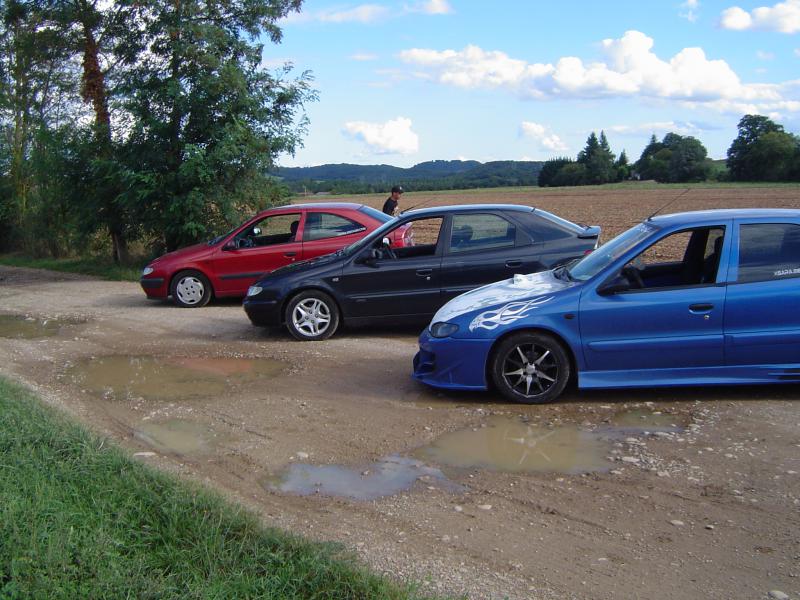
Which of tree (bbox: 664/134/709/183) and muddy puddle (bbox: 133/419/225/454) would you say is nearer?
muddy puddle (bbox: 133/419/225/454)

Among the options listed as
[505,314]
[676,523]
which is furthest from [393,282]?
[676,523]

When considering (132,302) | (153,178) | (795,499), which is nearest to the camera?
(795,499)

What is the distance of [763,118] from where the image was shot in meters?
70.4

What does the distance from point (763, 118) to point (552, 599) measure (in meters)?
75.7

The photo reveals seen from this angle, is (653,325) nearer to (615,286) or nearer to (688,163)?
(615,286)

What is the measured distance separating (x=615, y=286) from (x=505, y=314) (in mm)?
963

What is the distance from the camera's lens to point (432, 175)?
96562mm

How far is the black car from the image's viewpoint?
9.66m

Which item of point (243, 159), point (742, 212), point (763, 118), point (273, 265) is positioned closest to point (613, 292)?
point (742, 212)

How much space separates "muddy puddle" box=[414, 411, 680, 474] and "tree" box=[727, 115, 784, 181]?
63460mm

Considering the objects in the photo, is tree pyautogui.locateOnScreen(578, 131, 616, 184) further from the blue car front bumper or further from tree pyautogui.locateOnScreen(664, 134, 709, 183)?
the blue car front bumper

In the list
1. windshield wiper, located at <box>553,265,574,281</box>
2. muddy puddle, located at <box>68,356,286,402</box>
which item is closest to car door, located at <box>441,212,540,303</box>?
windshield wiper, located at <box>553,265,574,281</box>

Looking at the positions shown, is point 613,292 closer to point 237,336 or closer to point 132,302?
point 237,336

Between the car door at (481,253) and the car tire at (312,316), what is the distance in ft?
4.79
